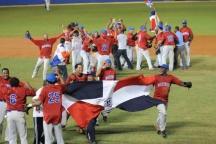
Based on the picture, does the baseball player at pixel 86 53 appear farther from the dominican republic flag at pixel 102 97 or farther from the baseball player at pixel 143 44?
the dominican republic flag at pixel 102 97

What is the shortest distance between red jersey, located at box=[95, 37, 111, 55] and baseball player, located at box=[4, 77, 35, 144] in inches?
432

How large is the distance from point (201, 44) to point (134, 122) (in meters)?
20.4

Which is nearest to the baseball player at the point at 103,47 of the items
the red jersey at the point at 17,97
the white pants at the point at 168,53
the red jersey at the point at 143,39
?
the red jersey at the point at 143,39

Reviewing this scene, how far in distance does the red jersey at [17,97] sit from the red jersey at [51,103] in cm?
69

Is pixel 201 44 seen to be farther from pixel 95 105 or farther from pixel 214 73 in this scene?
pixel 95 105

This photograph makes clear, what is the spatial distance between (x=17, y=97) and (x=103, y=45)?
11.2m

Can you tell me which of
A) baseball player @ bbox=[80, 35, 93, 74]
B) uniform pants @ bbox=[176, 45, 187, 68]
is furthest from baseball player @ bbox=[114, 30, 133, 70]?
uniform pants @ bbox=[176, 45, 187, 68]

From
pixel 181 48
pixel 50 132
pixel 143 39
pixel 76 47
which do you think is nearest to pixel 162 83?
pixel 50 132

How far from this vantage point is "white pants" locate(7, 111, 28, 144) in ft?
45.3

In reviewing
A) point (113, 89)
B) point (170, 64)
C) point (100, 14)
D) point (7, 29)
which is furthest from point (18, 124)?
point (100, 14)

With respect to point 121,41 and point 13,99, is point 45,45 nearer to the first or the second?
point 121,41

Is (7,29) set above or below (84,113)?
above

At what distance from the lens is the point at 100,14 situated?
5912cm

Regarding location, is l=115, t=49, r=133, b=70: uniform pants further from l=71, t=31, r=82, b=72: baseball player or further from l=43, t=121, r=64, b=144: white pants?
l=43, t=121, r=64, b=144: white pants
